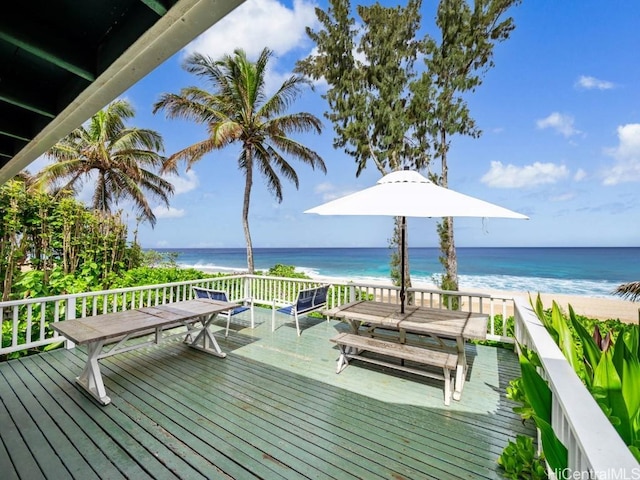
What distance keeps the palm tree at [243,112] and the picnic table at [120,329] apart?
17.4 feet

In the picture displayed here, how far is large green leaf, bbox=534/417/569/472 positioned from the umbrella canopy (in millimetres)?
1923

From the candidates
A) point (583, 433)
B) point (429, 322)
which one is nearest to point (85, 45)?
point (583, 433)

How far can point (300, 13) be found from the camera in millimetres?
8945

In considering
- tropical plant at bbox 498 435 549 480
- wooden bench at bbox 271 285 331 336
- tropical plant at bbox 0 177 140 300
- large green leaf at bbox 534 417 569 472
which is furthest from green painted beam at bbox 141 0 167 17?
tropical plant at bbox 0 177 140 300

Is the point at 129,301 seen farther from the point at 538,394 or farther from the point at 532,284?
the point at 532,284

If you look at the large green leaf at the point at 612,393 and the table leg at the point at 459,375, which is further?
the table leg at the point at 459,375

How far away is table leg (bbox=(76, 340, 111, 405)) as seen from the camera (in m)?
2.78

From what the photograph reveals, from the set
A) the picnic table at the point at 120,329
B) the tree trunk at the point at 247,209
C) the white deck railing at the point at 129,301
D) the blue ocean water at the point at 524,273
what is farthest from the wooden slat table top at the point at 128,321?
the blue ocean water at the point at 524,273

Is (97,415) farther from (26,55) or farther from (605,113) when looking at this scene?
(605,113)

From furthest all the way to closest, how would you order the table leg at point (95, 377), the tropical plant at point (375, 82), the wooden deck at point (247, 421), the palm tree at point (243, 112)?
the palm tree at point (243, 112)
the tropical plant at point (375, 82)
the table leg at point (95, 377)
the wooden deck at point (247, 421)

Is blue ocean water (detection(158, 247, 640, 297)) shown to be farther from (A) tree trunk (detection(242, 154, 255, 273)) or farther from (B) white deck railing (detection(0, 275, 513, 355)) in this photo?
(B) white deck railing (detection(0, 275, 513, 355))

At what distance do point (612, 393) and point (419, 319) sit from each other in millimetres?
2155

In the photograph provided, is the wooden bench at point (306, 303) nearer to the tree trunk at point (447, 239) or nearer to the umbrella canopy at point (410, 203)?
the umbrella canopy at point (410, 203)

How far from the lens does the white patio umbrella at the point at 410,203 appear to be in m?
2.96
